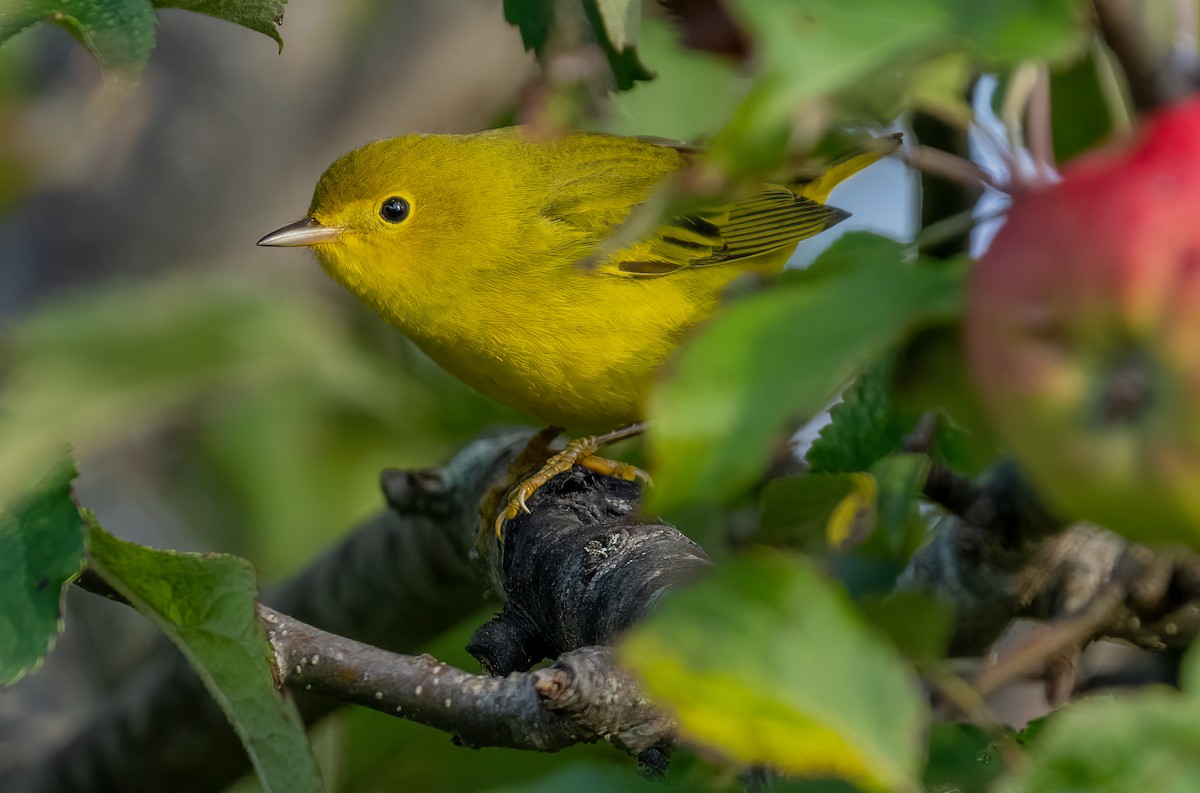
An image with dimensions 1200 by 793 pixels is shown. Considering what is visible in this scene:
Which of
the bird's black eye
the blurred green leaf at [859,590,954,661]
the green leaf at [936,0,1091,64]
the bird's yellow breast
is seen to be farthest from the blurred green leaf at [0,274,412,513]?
the green leaf at [936,0,1091,64]

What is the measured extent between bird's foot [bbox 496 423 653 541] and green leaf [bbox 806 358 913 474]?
67 cm

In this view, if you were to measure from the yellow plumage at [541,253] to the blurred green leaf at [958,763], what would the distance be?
1.82m

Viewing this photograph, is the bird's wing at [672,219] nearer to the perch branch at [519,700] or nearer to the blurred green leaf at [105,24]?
the perch branch at [519,700]

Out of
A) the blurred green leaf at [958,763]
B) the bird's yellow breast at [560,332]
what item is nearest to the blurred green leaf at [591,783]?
the blurred green leaf at [958,763]

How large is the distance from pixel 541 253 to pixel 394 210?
1.42ft

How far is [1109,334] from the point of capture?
2.84 feet

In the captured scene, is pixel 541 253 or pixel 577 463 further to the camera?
pixel 541 253

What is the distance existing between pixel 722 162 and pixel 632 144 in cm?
307

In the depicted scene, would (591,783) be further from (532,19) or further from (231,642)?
(532,19)

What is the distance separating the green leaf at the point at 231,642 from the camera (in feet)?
4.97

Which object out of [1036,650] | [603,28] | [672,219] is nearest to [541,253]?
[672,219]

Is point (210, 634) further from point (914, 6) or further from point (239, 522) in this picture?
point (239, 522)

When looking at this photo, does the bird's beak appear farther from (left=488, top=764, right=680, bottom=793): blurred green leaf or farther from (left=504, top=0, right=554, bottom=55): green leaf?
(left=488, top=764, right=680, bottom=793): blurred green leaf

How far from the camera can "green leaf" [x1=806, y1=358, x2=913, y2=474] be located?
6.53ft
